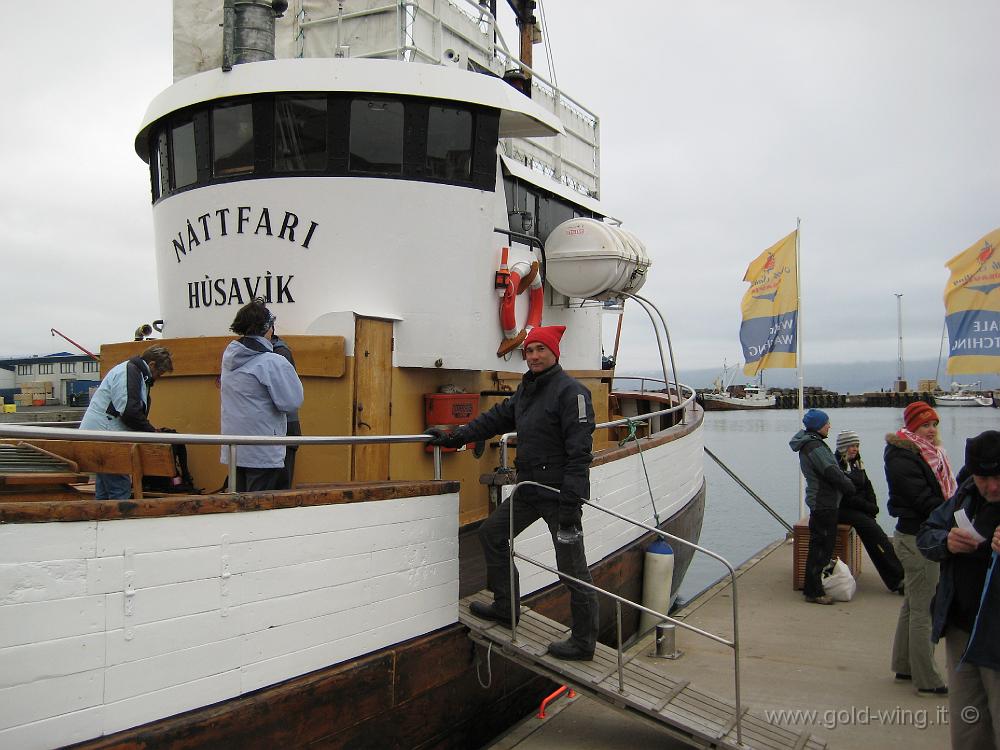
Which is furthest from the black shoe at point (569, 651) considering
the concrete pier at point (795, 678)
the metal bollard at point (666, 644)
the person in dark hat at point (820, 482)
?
the person in dark hat at point (820, 482)

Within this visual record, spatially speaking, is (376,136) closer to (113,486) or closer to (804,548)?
(113,486)

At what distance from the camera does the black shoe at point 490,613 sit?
507cm

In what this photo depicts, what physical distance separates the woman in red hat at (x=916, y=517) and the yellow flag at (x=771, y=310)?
570 cm

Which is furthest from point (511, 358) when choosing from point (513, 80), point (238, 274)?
point (513, 80)

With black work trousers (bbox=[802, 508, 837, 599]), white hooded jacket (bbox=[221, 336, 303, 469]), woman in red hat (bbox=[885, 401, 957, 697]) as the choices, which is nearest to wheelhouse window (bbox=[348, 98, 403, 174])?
white hooded jacket (bbox=[221, 336, 303, 469])

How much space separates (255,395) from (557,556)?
194cm

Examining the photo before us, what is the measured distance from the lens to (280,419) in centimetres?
484

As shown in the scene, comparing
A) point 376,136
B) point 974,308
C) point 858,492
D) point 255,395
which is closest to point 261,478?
point 255,395

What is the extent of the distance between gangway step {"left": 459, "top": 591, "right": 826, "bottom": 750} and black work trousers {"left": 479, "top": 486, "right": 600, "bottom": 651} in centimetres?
17

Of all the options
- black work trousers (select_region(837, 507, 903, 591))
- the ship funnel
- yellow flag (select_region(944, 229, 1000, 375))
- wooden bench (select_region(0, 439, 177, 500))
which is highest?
the ship funnel

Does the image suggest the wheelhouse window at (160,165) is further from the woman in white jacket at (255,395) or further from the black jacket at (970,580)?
the black jacket at (970,580)

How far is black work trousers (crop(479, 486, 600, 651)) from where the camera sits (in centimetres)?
477

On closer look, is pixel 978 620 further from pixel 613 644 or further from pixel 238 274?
pixel 238 274

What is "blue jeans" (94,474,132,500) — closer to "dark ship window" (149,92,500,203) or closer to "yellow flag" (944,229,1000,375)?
"dark ship window" (149,92,500,203)
